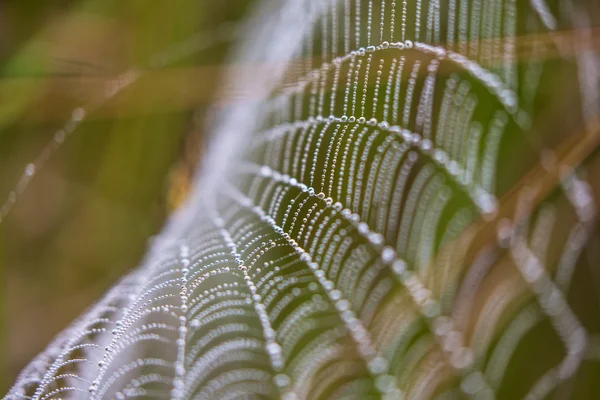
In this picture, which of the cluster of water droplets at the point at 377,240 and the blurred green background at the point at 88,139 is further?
the blurred green background at the point at 88,139

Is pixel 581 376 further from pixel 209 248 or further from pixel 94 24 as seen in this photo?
pixel 94 24

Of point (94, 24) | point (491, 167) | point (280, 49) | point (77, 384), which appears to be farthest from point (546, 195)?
point (94, 24)

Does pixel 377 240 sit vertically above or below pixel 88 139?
below

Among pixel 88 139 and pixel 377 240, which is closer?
pixel 377 240

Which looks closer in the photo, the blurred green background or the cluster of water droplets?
the cluster of water droplets
